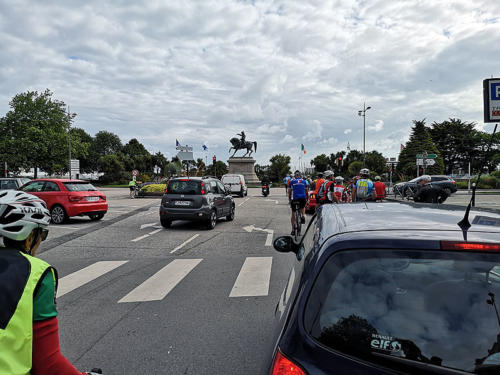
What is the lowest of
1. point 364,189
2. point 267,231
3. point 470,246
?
point 267,231

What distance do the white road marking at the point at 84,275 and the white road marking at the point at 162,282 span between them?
0.96 m

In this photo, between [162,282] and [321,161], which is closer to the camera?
[162,282]

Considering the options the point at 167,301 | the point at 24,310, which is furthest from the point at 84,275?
the point at 24,310

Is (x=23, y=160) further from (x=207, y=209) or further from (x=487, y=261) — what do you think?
(x=487, y=261)

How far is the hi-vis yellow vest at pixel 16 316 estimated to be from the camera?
Result: 4.69 ft

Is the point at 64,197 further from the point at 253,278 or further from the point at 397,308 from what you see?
the point at 397,308

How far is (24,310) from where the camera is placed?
146 centimetres

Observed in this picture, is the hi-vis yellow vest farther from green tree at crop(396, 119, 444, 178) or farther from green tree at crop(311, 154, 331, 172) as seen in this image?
green tree at crop(311, 154, 331, 172)

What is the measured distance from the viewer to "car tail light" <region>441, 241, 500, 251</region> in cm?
Answer: 172

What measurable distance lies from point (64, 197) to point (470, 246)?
563 inches

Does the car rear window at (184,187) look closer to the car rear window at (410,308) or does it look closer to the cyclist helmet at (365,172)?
the cyclist helmet at (365,172)

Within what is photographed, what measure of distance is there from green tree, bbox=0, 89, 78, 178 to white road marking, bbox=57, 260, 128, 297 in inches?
1672

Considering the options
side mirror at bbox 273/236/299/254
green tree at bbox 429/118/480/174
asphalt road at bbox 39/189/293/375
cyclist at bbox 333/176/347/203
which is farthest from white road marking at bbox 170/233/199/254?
green tree at bbox 429/118/480/174

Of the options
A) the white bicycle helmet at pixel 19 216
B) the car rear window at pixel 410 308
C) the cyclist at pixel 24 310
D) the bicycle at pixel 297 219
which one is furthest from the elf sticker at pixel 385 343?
the bicycle at pixel 297 219
